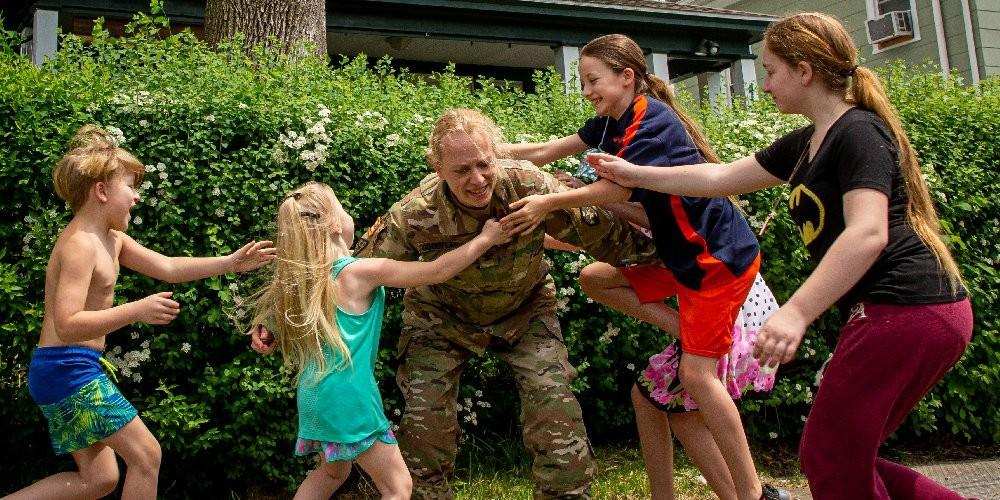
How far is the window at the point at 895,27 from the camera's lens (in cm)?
1756

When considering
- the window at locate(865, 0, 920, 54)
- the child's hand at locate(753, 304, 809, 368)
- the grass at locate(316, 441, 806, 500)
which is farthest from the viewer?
the window at locate(865, 0, 920, 54)

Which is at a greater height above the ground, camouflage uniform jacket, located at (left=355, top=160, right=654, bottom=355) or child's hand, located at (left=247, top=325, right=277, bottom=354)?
camouflage uniform jacket, located at (left=355, top=160, right=654, bottom=355)

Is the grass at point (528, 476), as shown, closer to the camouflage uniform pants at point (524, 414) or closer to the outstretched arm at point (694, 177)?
the camouflage uniform pants at point (524, 414)

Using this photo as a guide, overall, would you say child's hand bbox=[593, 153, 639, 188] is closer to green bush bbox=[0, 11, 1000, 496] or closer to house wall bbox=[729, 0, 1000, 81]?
green bush bbox=[0, 11, 1000, 496]

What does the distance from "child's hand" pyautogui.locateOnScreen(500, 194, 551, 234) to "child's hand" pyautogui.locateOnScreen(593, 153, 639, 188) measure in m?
0.26

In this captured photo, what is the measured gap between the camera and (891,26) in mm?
17609

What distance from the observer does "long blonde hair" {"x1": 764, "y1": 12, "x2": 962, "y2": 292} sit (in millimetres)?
2861

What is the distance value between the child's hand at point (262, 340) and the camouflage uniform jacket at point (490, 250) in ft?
1.82

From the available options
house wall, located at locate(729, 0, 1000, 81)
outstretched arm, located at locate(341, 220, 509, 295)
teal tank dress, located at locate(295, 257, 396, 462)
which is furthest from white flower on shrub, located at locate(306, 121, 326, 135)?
house wall, located at locate(729, 0, 1000, 81)

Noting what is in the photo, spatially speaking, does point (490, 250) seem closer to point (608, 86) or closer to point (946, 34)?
point (608, 86)

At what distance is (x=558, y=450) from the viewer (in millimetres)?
3617

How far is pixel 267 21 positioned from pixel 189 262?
2666mm

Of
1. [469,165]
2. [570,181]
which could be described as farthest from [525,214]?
[570,181]

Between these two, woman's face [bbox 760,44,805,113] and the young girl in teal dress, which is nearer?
woman's face [bbox 760,44,805,113]
